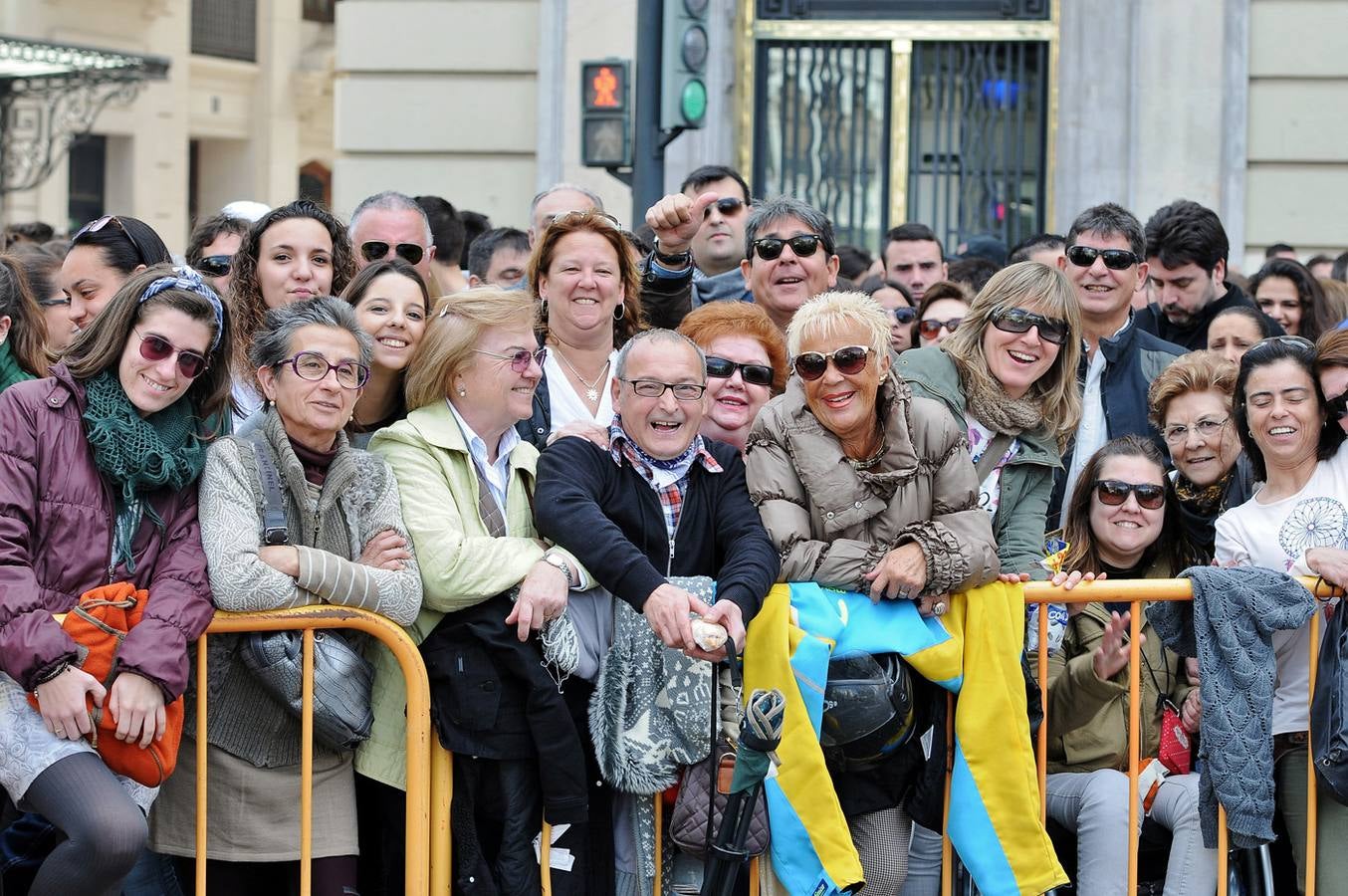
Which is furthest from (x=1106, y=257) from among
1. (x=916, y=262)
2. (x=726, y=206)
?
(x=916, y=262)

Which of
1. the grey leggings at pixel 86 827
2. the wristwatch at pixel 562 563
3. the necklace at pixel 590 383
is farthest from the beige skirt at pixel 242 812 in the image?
the necklace at pixel 590 383

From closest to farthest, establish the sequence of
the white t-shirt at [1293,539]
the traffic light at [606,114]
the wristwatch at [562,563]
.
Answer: the wristwatch at [562,563] → the white t-shirt at [1293,539] → the traffic light at [606,114]

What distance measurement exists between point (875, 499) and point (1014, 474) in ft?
2.37

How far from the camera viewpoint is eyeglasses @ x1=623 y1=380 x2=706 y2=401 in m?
4.53

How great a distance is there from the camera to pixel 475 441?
4.69 m

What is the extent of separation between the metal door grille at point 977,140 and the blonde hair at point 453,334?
689cm

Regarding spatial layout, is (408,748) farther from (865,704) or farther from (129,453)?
(865,704)

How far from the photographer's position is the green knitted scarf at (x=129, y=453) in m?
4.18

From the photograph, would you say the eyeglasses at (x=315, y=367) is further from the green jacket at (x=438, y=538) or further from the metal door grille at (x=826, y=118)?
the metal door grille at (x=826, y=118)

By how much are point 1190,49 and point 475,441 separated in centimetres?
757

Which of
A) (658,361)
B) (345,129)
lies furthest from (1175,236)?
(345,129)

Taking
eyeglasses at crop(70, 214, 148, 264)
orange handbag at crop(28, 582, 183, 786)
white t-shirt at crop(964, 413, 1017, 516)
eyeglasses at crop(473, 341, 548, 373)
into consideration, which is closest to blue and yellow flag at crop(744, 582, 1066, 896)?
white t-shirt at crop(964, 413, 1017, 516)

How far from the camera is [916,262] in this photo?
332 inches

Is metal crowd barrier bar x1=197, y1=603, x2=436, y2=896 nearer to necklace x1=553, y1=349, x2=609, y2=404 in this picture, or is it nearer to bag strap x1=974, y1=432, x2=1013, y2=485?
necklace x1=553, y1=349, x2=609, y2=404
